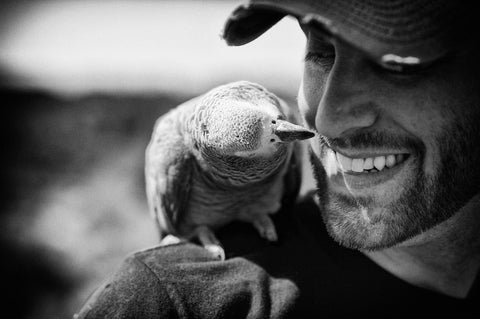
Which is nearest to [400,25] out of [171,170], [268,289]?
[268,289]

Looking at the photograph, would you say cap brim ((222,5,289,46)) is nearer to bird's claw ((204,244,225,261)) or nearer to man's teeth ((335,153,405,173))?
man's teeth ((335,153,405,173))

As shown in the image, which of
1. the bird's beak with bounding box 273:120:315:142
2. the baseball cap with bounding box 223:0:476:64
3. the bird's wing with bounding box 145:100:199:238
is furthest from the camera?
the bird's wing with bounding box 145:100:199:238

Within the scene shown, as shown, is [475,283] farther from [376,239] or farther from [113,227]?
[113,227]

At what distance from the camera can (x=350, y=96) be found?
1293 millimetres

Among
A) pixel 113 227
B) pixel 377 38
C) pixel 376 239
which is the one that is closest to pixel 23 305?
pixel 113 227

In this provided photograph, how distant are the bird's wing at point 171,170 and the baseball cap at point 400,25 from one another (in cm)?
113

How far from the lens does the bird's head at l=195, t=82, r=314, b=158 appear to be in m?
1.77

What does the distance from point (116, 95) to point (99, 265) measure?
108 inches

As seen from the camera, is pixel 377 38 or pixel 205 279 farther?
pixel 205 279

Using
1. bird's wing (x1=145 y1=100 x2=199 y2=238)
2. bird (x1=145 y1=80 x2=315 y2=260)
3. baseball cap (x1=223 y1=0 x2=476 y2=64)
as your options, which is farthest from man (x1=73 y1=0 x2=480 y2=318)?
bird's wing (x1=145 y1=100 x2=199 y2=238)

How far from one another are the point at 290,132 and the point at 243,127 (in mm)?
196

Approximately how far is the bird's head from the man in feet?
0.74

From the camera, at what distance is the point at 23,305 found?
177 inches

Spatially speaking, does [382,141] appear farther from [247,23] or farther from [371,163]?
[247,23]
